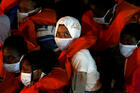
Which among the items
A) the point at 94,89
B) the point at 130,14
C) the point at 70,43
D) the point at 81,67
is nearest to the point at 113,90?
the point at 94,89

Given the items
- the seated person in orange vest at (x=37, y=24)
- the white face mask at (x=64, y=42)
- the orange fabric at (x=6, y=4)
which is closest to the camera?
the white face mask at (x=64, y=42)

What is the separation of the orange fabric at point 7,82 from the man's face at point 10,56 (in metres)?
0.16

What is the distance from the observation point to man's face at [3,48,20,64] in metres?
1.85

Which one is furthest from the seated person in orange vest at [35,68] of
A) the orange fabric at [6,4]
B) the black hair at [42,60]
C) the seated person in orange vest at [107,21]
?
the orange fabric at [6,4]

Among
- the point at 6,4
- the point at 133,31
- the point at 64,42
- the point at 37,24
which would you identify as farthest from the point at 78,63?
the point at 6,4

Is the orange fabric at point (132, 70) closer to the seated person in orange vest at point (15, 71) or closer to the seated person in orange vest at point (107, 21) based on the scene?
the seated person in orange vest at point (107, 21)

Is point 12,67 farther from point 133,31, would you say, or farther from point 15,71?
point 133,31

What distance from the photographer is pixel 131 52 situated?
1.76 metres

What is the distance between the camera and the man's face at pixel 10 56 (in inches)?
73.0

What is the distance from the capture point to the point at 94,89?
1786 millimetres

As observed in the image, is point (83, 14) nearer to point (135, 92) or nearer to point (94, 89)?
point (94, 89)

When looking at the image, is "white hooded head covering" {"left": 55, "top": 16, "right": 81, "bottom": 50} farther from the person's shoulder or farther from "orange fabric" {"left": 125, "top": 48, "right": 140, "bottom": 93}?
"orange fabric" {"left": 125, "top": 48, "right": 140, "bottom": 93}

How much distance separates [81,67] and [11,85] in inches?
23.6

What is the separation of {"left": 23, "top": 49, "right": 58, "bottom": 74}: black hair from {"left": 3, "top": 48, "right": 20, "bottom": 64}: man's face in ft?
0.63
